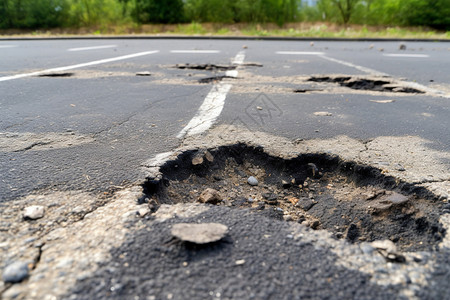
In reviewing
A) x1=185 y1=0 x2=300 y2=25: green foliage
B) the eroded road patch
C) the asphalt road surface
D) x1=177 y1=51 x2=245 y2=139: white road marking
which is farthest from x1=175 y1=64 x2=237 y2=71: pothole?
x1=185 y1=0 x2=300 y2=25: green foliage

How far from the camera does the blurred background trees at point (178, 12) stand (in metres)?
28.1

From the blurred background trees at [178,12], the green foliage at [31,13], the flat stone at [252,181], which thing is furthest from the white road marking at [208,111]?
the green foliage at [31,13]

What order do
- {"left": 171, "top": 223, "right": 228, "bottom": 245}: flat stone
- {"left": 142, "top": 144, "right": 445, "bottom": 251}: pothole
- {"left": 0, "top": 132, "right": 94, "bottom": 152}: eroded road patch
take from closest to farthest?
{"left": 171, "top": 223, "right": 228, "bottom": 245}: flat stone, {"left": 142, "top": 144, "right": 445, "bottom": 251}: pothole, {"left": 0, "top": 132, "right": 94, "bottom": 152}: eroded road patch

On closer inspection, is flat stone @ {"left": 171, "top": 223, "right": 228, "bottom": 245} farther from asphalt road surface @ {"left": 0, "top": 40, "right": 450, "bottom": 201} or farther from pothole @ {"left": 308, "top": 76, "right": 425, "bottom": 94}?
pothole @ {"left": 308, "top": 76, "right": 425, "bottom": 94}

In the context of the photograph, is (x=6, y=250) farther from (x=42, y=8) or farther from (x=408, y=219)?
(x=42, y=8)

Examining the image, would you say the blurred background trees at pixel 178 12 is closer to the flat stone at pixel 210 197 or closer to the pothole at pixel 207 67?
the pothole at pixel 207 67

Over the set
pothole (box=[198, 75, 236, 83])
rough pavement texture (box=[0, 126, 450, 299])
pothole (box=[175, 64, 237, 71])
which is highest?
pothole (box=[175, 64, 237, 71])

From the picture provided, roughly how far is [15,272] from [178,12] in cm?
3169

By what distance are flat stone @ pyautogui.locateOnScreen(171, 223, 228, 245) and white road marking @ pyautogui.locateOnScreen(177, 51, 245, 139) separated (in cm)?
117

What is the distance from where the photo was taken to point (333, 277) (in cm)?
104

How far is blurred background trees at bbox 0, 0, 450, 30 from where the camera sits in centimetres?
2808

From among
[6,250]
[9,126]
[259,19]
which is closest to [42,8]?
[259,19]

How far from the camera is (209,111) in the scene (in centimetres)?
302

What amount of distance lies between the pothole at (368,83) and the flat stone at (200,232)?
3.67 m
